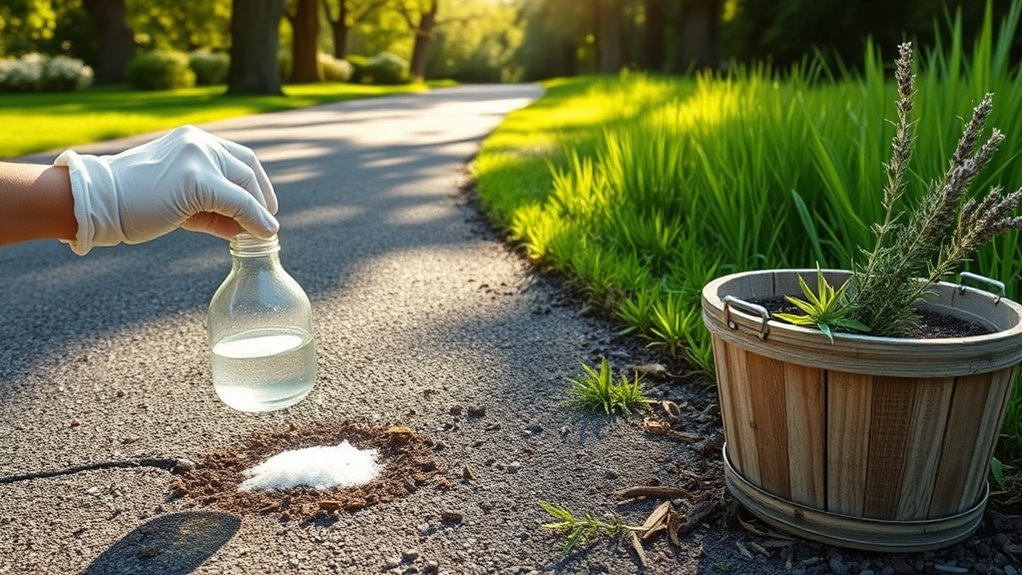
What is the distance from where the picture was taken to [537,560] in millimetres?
1907

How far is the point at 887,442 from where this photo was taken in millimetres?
1748

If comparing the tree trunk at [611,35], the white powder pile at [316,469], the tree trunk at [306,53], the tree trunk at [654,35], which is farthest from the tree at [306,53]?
the white powder pile at [316,469]

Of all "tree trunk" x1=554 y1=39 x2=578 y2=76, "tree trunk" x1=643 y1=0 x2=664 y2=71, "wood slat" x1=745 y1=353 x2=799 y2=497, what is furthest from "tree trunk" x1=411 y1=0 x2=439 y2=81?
"wood slat" x1=745 y1=353 x2=799 y2=497

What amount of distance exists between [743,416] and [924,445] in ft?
1.28

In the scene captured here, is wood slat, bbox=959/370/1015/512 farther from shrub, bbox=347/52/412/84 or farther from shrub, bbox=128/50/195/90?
shrub, bbox=347/52/412/84

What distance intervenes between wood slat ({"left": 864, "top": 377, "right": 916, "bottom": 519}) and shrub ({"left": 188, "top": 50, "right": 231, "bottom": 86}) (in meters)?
29.9

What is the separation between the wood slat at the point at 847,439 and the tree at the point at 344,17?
4222 cm

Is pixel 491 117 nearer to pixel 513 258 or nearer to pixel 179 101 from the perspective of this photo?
pixel 179 101

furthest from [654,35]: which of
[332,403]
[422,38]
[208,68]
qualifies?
[332,403]

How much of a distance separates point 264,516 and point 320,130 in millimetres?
10600

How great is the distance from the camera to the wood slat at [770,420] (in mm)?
1830

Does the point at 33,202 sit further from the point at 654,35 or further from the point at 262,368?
the point at 654,35

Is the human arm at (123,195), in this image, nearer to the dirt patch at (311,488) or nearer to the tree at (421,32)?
the dirt patch at (311,488)

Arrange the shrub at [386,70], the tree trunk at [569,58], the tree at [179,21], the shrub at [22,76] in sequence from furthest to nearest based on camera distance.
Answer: the tree trunk at [569,58] < the shrub at [386,70] < the tree at [179,21] < the shrub at [22,76]
